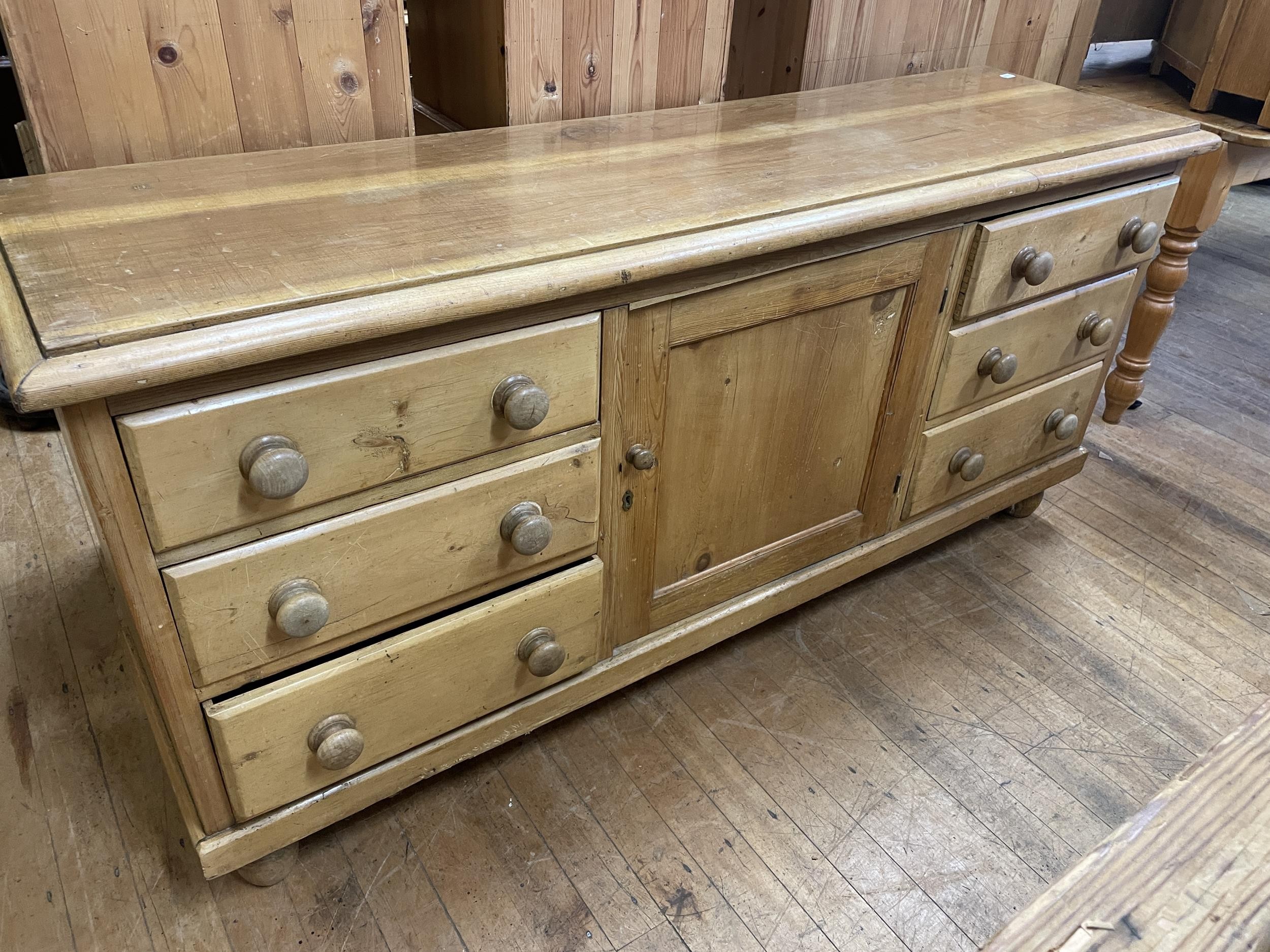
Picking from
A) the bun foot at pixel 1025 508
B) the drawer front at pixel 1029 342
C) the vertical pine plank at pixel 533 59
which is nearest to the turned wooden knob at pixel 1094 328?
the drawer front at pixel 1029 342

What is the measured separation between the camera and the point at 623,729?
1382 millimetres

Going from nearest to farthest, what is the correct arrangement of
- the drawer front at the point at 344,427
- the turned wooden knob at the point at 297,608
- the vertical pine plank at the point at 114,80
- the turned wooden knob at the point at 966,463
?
the drawer front at the point at 344,427
the turned wooden knob at the point at 297,608
the vertical pine plank at the point at 114,80
the turned wooden knob at the point at 966,463

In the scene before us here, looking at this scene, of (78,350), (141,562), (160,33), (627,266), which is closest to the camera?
(78,350)

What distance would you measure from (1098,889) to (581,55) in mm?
1231

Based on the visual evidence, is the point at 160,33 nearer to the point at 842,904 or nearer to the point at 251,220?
the point at 251,220

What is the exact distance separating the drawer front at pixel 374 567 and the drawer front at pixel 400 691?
32mm

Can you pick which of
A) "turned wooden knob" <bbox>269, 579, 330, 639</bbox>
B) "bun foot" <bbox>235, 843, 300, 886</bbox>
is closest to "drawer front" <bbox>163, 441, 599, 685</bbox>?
"turned wooden knob" <bbox>269, 579, 330, 639</bbox>

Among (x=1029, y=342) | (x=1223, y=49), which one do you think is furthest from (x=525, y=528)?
(x=1223, y=49)

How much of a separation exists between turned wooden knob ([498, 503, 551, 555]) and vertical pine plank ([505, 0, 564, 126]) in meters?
0.61

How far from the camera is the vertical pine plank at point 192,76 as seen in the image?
1065mm

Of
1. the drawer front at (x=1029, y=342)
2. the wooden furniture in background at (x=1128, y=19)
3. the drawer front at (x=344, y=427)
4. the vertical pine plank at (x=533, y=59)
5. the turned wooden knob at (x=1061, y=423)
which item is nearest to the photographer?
the drawer front at (x=344, y=427)

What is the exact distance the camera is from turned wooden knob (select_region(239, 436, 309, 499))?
0.82 m

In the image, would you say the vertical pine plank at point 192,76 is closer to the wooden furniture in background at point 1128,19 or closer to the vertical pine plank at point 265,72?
the vertical pine plank at point 265,72

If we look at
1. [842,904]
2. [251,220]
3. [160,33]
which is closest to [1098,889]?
[842,904]
